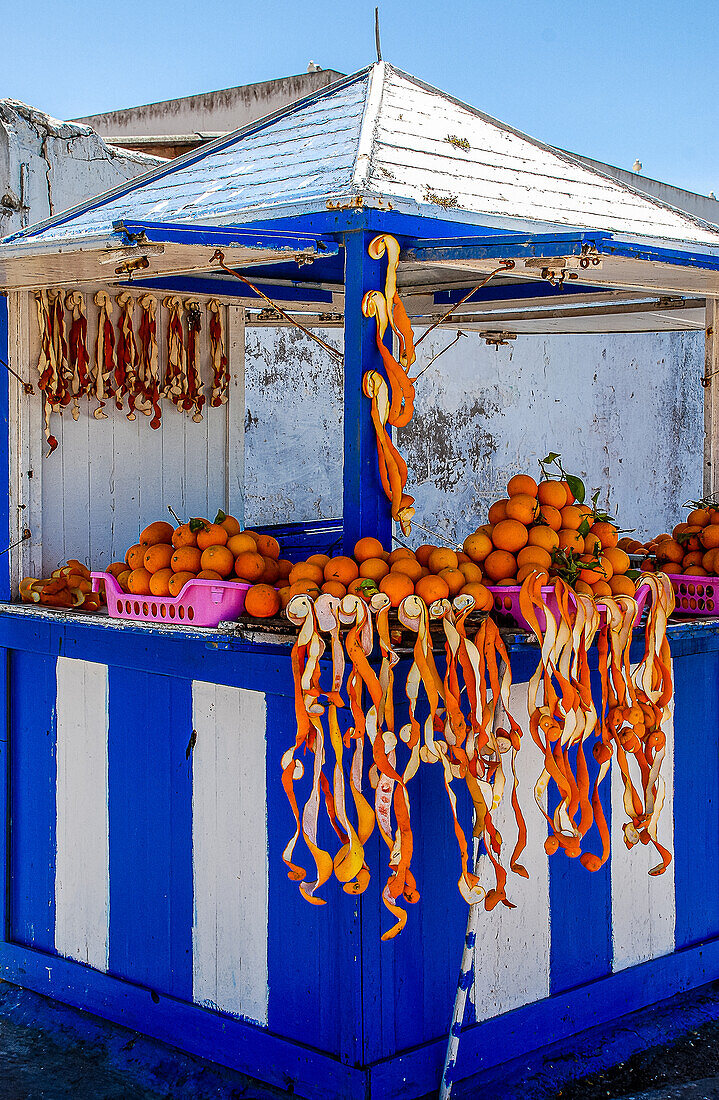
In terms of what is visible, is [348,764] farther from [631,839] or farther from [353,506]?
[631,839]

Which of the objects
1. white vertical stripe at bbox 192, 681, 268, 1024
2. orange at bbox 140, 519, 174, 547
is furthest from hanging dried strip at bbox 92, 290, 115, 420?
white vertical stripe at bbox 192, 681, 268, 1024

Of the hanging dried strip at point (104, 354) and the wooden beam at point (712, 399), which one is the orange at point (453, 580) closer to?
the wooden beam at point (712, 399)

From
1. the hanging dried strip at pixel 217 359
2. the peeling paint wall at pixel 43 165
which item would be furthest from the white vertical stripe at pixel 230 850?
the peeling paint wall at pixel 43 165

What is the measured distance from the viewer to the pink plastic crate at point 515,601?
8.17ft

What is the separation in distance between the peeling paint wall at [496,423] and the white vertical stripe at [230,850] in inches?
141

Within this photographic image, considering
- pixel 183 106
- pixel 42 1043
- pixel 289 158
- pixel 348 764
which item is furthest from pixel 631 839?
pixel 183 106

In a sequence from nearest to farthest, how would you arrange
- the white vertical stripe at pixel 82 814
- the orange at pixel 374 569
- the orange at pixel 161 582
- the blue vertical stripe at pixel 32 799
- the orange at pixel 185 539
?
the orange at pixel 374 569, the orange at pixel 161 582, the orange at pixel 185 539, the white vertical stripe at pixel 82 814, the blue vertical stripe at pixel 32 799

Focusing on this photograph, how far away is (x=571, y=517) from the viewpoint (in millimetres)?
2867

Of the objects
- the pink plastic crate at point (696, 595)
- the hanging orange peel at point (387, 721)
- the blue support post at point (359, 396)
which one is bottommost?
the hanging orange peel at point (387, 721)

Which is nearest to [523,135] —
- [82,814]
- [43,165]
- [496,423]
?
[43,165]

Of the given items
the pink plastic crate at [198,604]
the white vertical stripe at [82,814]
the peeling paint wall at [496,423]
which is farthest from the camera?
the peeling paint wall at [496,423]

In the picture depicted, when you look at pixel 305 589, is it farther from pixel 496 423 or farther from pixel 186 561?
pixel 496 423

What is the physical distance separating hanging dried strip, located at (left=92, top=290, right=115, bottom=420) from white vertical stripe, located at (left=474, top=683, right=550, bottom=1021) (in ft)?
5.79

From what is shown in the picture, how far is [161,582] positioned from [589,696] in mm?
1150
